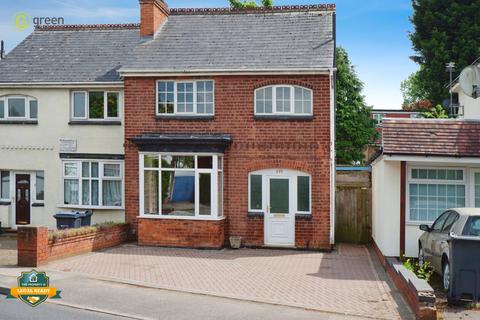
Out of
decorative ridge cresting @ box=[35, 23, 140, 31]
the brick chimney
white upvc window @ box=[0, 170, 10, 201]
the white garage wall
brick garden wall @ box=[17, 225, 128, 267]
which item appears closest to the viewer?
brick garden wall @ box=[17, 225, 128, 267]

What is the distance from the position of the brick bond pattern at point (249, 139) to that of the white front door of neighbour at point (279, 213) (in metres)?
0.25

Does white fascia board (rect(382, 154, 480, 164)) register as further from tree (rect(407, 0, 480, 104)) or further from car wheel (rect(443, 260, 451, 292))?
tree (rect(407, 0, 480, 104))

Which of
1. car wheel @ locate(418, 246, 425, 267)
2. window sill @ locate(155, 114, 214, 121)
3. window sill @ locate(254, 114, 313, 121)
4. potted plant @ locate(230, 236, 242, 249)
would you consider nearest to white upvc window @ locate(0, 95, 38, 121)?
window sill @ locate(155, 114, 214, 121)

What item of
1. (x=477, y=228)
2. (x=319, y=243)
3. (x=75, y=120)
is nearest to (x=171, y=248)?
(x=319, y=243)

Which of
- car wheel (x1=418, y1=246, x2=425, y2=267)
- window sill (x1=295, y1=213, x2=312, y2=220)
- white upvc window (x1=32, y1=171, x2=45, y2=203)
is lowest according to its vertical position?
car wheel (x1=418, y1=246, x2=425, y2=267)

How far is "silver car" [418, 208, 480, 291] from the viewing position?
11.5 meters

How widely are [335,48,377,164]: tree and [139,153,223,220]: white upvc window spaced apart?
2327 centimetres

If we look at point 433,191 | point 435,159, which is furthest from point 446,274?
point 433,191

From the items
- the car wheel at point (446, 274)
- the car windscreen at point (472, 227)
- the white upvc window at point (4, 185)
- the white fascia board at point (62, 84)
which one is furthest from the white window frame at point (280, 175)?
the white upvc window at point (4, 185)

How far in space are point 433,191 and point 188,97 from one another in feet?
27.0

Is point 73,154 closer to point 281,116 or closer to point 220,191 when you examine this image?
point 220,191

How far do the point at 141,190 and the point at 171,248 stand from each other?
82.0 inches

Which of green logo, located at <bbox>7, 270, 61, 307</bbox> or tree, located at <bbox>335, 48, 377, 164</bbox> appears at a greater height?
tree, located at <bbox>335, 48, 377, 164</bbox>

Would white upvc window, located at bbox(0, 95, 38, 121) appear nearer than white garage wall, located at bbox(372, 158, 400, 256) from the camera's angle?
No
